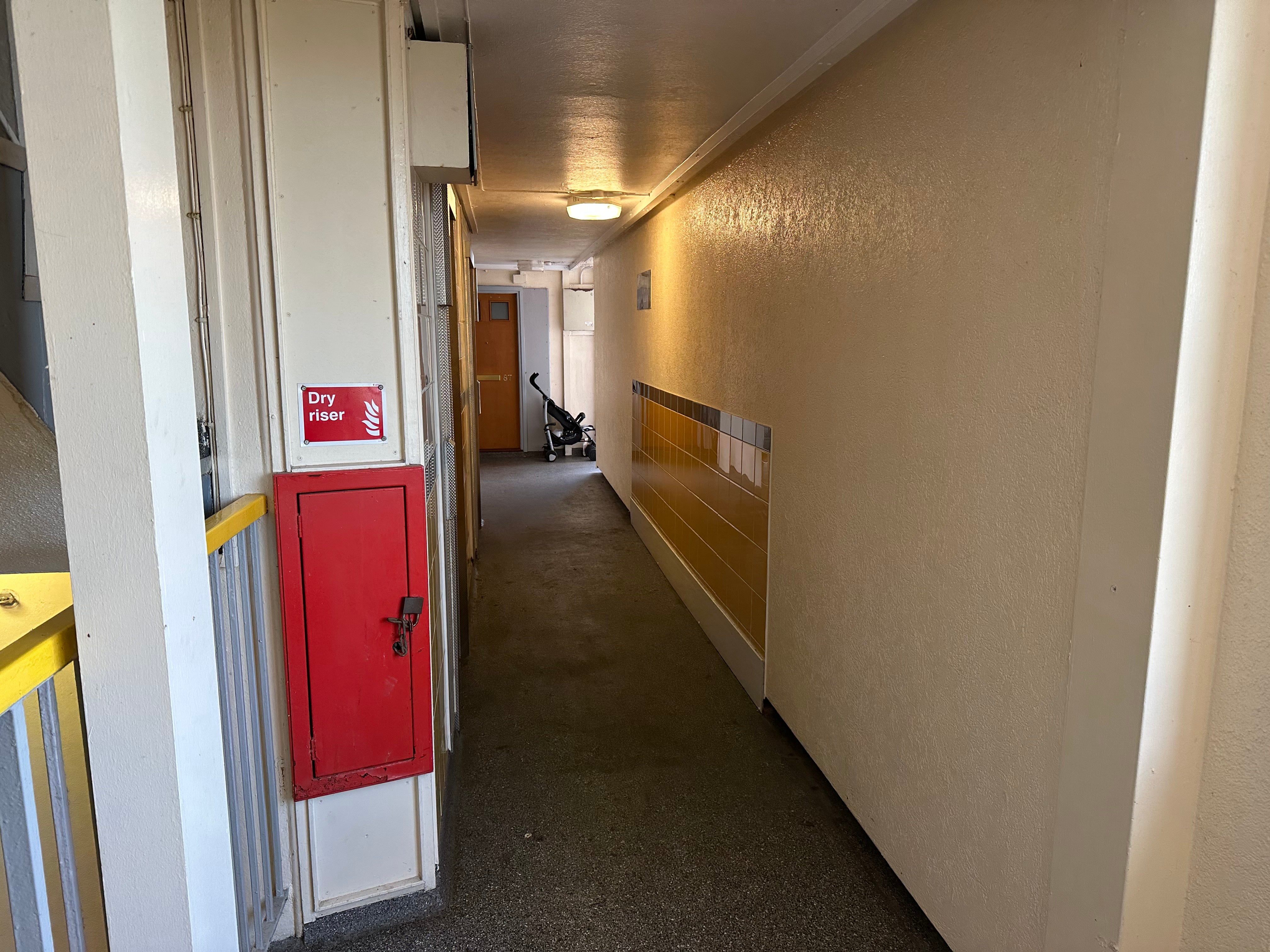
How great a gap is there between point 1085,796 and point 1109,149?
1.07m

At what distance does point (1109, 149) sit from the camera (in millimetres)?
1271

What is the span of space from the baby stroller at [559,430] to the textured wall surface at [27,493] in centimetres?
692

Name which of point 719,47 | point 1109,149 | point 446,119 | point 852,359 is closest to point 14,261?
point 446,119

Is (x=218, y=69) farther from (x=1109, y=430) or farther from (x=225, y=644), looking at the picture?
(x=1109, y=430)

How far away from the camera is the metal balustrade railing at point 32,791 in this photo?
90 cm

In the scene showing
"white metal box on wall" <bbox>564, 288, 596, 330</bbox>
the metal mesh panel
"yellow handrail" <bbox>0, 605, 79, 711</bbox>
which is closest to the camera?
"yellow handrail" <bbox>0, 605, 79, 711</bbox>

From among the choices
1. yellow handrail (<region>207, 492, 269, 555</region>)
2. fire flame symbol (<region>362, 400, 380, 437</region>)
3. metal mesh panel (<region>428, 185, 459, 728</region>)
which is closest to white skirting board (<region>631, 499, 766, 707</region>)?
metal mesh panel (<region>428, 185, 459, 728</region>)

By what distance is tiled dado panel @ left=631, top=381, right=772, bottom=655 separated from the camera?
10.2 feet

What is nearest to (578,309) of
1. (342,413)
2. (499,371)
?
(499,371)

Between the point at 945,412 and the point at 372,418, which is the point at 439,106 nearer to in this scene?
the point at 372,418

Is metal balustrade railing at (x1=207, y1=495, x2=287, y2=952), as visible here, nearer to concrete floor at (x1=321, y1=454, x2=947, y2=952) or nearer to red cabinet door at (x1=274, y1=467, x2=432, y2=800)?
Answer: red cabinet door at (x1=274, y1=467, x2=432, y2=800)

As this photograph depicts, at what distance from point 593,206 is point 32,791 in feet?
13.3

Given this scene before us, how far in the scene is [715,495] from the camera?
3756 mm

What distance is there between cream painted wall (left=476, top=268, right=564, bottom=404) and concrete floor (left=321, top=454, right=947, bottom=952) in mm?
5819
